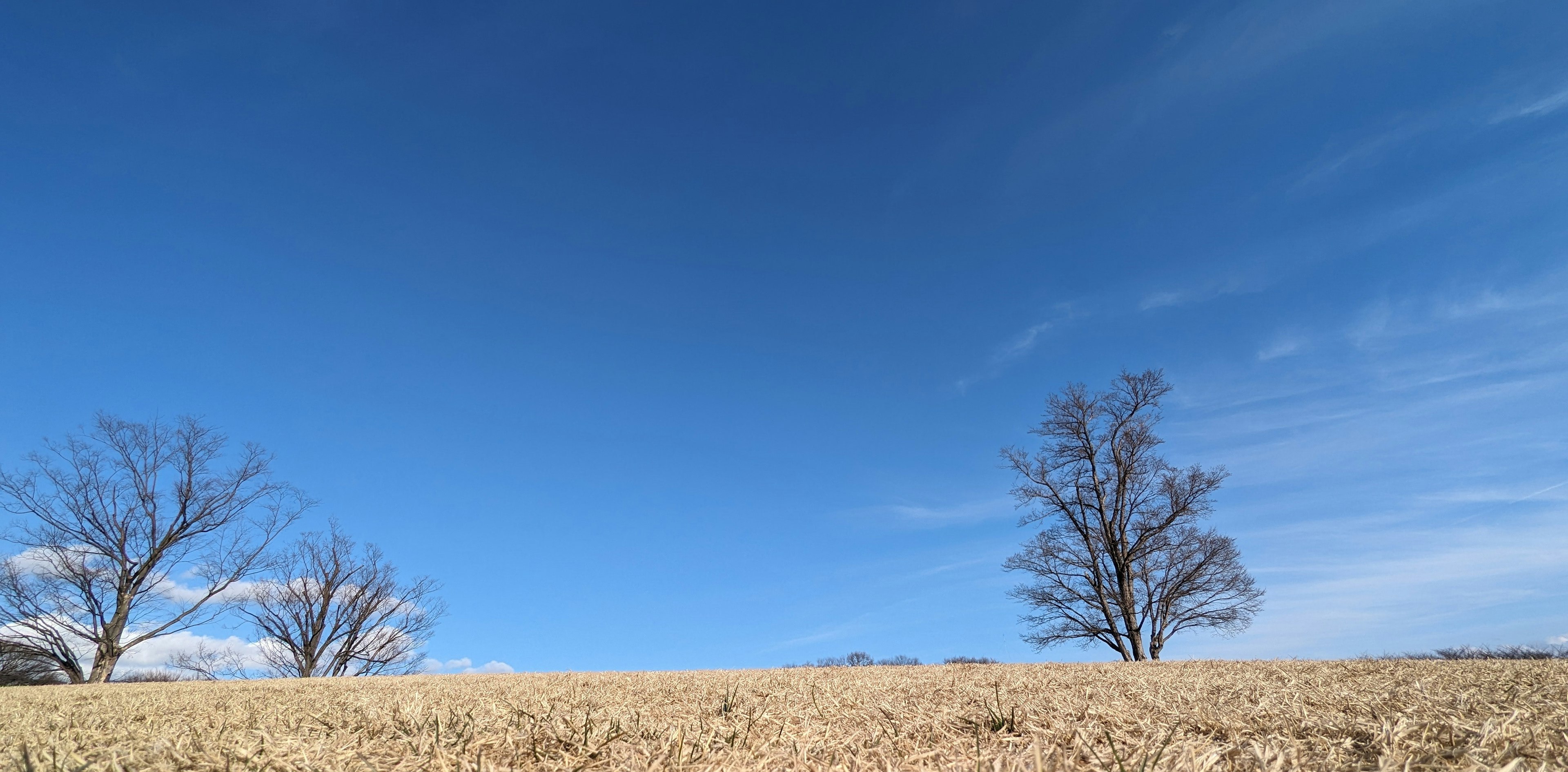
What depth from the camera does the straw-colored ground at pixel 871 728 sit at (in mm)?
2332

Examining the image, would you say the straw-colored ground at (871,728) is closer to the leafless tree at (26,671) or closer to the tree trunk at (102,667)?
the tree trunk at (102,667)

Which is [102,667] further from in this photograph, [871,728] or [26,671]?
[871,728]

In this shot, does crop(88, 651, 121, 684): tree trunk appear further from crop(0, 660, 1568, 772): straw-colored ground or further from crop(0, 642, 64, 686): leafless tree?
crop(0, 660, 1568, 772): straw-colored ground

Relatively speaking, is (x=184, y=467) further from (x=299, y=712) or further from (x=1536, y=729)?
(x=1536, y=729)

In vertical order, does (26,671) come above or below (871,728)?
below

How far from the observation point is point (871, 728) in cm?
311

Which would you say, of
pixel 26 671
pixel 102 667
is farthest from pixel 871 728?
pixel 26 671

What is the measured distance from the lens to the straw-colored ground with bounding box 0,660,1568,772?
2332mm

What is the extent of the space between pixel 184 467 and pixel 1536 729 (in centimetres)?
3043

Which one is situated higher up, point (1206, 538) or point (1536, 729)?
point (1206, 538)

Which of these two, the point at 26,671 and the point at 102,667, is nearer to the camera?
the point at 102,667

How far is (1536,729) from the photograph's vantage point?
2.60m

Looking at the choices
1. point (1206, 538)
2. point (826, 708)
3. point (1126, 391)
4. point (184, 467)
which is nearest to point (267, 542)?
point (184, 467)

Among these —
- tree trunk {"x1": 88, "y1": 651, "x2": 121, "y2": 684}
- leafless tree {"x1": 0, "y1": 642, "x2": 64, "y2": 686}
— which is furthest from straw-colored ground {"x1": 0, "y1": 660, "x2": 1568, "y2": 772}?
leafless tree {"x1": 0, "y1": 642, "x2": 64, "y2": 686}
